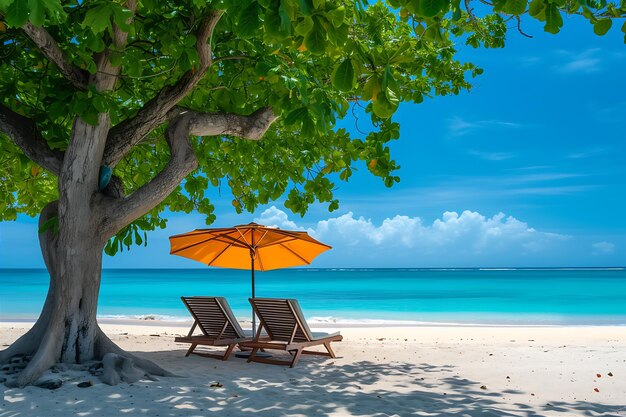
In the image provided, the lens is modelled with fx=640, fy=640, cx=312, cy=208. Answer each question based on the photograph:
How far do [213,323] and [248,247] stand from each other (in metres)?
1.43

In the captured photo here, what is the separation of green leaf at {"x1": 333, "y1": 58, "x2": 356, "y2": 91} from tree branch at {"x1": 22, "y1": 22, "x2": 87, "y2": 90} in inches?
142

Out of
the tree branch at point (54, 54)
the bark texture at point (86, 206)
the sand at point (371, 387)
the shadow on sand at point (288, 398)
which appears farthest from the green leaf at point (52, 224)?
the shadow on sand at point (288, 398)

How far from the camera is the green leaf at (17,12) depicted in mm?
2922

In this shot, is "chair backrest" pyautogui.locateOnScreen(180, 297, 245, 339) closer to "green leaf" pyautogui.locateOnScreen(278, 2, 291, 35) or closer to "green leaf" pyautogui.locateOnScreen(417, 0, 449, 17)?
"green leaf" pyautogui.locateOnScreen(278, 2, 291, 35)

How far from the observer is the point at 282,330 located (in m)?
8.25

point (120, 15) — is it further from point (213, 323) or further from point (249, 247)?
point (249, 247)

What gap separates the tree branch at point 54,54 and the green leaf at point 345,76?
3.61 meters

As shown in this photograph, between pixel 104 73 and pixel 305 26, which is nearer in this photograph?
pixel 305 26

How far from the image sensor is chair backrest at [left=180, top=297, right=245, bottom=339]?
8.65 metres

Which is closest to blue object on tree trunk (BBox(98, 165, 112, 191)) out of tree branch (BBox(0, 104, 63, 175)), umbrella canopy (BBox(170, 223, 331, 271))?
tree branch (BBox(0, 104, 63, 175))

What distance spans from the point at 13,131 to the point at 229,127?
239cm

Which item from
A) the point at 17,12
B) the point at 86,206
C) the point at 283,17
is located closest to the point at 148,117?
the point at 86,206

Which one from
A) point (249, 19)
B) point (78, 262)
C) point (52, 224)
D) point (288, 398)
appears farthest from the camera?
point (52, 224)

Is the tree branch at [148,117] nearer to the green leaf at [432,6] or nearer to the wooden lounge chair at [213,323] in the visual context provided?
the wooden lounge chair at [213,323]
